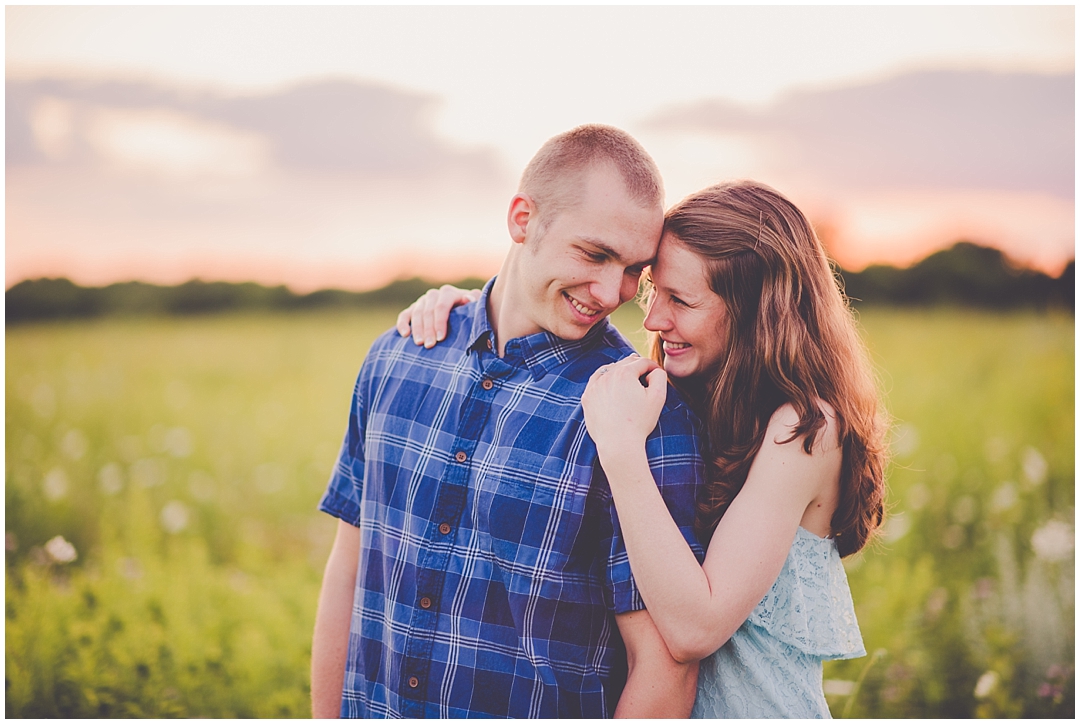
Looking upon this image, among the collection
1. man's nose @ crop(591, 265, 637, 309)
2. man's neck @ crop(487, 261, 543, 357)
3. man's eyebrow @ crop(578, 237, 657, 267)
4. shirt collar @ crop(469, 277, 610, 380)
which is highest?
man's eyebrow @ crop(578, 237, 657, 267)

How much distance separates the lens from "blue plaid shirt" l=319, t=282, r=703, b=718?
6.13ft

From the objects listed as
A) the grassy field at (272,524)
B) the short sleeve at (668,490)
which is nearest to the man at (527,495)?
the short sleeve at (668,490)

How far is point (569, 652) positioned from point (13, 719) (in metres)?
2.51

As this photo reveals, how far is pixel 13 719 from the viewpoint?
2.99 m

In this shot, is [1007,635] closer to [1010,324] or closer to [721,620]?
[721,620]

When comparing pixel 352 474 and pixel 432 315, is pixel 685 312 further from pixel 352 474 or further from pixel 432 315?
pixel 352 474

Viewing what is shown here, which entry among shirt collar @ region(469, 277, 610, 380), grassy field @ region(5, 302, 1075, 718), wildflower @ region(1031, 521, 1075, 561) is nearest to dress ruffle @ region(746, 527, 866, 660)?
grassy field @ region(5, 302, 1075, 718)

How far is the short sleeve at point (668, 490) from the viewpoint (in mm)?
1815

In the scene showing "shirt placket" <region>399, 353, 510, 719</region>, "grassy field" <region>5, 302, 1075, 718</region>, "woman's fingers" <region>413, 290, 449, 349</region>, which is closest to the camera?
"shirt placket" <region>399, 353, 510, 719</region>

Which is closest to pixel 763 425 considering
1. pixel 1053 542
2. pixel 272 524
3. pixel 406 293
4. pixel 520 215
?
pixel 520 215

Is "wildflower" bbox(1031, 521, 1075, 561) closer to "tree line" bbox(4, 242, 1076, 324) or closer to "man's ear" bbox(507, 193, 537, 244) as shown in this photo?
"man's ear" bbox(507, 193, 537, 244)

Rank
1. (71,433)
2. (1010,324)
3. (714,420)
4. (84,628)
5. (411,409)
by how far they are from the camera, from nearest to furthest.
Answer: (714,420) → (411,409) → (84,628) → (71,433) → (1010,324)

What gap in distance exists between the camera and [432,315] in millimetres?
2367

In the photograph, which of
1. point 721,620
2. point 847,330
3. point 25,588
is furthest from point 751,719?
point 25,588
